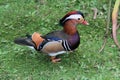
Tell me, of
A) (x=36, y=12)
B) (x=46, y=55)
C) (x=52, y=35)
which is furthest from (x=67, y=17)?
(x=36, y=12)

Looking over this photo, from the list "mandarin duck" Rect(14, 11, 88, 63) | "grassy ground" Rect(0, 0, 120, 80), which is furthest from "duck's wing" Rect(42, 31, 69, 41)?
"grassy ground" Rect(0, 0, 120, 80)

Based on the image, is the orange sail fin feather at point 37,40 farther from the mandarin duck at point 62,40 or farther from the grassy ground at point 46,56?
the grassy ground at point 46,56

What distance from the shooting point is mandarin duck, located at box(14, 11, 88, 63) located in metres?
4.19

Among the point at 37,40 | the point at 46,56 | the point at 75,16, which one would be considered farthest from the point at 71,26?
the point at 46,56

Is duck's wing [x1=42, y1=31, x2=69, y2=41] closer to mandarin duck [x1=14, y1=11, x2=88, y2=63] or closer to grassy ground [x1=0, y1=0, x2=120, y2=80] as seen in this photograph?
mandarin duck [x1=14, y1=11, x2=88, y2=63]

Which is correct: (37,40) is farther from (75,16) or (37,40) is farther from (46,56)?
(75,16)

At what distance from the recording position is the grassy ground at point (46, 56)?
4.31 m

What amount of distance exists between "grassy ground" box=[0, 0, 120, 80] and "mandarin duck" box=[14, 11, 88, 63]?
0.28 m

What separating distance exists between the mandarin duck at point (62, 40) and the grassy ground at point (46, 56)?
0.92 feet

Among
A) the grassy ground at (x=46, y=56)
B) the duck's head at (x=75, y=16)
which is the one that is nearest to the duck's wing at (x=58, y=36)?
the duck's head at (x=75, y=16)

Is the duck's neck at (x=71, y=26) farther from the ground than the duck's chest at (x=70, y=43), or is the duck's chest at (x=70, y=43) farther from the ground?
the duck's neck at (x=71, y=26)

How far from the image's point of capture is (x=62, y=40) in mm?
4191

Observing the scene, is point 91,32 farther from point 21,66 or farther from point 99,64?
point 21,66

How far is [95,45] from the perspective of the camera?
481cm
